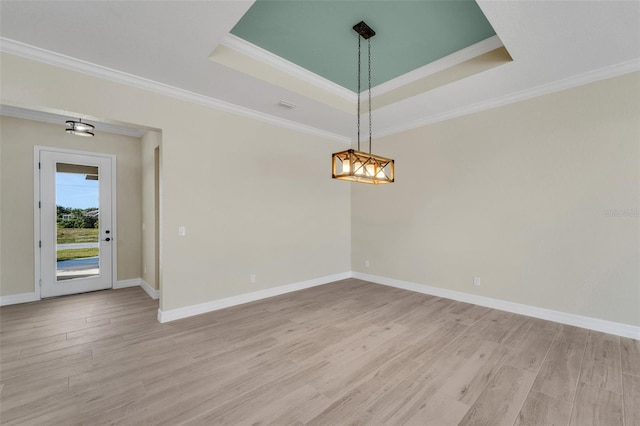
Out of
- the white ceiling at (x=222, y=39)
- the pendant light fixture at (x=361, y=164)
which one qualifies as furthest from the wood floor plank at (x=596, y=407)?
the white ceiling at (x=222, y=39)

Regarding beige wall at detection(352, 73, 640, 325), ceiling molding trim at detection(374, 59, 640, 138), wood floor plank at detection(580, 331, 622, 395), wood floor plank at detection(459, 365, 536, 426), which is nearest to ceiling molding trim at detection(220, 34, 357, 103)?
ceiling molding trim at detection(374, 59, 640, 138)

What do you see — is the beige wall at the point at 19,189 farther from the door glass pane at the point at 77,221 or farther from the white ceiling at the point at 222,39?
the white ceiling at the point at 222,39

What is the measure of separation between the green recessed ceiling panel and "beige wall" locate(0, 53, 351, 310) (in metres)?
1.43

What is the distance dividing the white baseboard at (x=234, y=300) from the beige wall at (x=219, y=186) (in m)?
0.08

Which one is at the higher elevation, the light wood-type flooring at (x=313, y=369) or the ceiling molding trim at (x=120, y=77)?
the ceiling molding trim at (x=120, y=77)

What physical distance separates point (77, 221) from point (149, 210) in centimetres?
121

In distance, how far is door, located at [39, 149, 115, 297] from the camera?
444cm

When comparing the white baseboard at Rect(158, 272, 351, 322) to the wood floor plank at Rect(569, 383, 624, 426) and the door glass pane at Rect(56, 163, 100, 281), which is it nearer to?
the door glass pane at Rect(56, 163, 100, 281)

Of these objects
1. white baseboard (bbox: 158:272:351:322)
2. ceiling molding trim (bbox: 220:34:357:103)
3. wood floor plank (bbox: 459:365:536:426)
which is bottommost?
wood floor plank (bbox: 459:365:536:426)

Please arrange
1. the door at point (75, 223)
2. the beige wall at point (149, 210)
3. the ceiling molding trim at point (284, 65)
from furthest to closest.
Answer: the beige wall at point (149, 210) → the door at point (75, 223) → the ceiling molding trim at point (284, 65)

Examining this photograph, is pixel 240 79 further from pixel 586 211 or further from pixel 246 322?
pixel 586 211

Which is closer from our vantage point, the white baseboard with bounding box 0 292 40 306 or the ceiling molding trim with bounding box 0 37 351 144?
the ceiling molding trim with bounding box 0 37 351 144

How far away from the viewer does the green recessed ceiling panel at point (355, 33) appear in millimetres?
2639

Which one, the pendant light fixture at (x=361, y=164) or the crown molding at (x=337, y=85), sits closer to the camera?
the pendant light fixture at (x=361, y=164)
